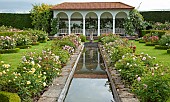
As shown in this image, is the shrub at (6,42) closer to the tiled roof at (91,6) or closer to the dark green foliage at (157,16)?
the tiled roof at (91,6)

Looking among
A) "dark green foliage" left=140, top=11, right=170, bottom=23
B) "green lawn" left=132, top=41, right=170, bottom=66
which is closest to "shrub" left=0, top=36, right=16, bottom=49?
"green lawn" left=132, top=41, right=170, bottom=66

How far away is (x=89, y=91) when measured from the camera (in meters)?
7.22

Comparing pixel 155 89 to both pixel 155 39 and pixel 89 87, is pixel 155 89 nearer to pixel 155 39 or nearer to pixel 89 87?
pixel 89 87

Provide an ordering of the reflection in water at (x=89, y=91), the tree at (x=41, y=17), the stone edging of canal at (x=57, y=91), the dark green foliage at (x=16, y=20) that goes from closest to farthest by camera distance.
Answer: the stone edging of canal at (x=57, y=91)
the reflection in water at (x=89, y=91)
the tree at (x=41, y=17)
the dark green foliage at (x=16, y=20)

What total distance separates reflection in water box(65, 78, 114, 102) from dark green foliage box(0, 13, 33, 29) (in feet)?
71.4

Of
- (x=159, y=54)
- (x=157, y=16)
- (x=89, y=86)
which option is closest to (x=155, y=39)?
(x=159, y=54)

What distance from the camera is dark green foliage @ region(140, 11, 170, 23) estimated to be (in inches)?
1113

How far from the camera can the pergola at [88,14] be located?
27.2m

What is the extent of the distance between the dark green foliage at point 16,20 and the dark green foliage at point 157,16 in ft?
38.9

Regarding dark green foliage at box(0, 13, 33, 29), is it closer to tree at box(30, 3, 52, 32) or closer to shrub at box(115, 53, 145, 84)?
tree at box(30, 3, 52, 32)

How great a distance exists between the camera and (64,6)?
28.4 metres

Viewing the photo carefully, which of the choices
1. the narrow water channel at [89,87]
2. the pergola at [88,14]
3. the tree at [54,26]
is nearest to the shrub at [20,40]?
the narrow water channel at [89,87]

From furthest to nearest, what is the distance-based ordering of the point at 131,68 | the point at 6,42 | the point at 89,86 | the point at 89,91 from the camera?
the point at 6,42, the point at 89,86, the point at 89,91, the point at 131,68

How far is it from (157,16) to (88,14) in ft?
22.8
